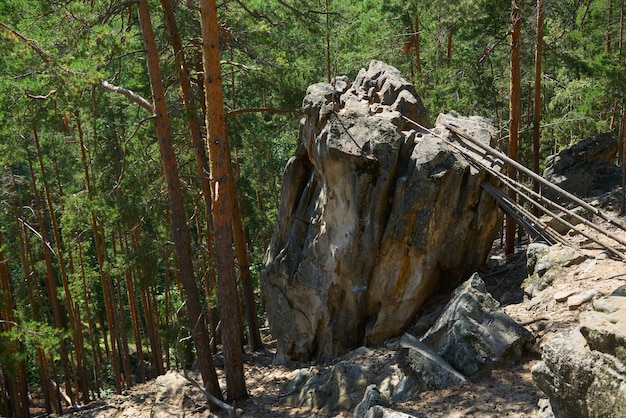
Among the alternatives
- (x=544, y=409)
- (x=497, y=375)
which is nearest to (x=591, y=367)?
(x=544, y=409)

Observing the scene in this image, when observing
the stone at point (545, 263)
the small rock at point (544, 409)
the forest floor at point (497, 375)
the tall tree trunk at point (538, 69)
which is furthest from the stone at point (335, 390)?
the tall tree trunk at point (538, 69)

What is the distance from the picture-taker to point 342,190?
1009 cm

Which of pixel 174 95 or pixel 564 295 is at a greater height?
pixel 174 95

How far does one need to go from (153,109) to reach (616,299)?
6.72 m

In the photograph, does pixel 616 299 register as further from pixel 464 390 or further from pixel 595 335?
pixel 464 390

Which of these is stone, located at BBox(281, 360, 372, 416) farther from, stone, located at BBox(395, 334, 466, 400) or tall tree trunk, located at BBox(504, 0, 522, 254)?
tall tree trunk, located at BBox(504, 0, 522, 254)

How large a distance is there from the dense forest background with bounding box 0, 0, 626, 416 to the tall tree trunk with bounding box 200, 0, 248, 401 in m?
0.10

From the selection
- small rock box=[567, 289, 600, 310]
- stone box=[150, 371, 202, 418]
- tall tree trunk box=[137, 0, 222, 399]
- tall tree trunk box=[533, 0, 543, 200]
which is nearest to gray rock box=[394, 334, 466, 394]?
small rock box=[567, 289, 600, 310]

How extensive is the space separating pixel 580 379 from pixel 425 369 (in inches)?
104

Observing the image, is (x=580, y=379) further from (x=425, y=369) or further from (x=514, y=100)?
(x=514, y=100)

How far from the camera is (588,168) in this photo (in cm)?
1608

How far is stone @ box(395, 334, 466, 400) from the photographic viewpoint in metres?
6.68

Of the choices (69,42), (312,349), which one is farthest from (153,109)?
(312,349)

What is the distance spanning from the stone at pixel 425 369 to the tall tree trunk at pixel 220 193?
2.75m
